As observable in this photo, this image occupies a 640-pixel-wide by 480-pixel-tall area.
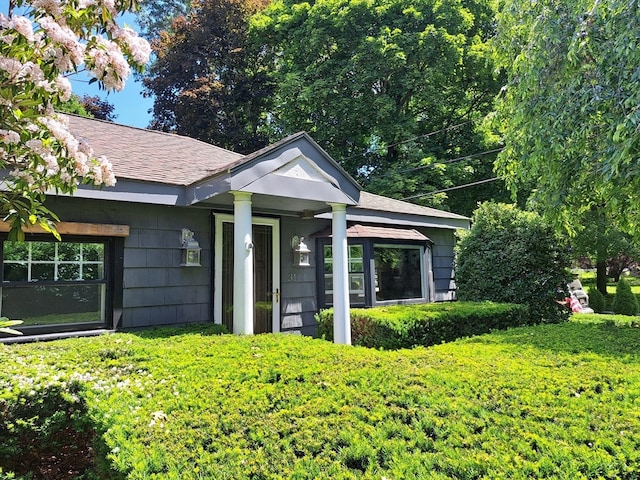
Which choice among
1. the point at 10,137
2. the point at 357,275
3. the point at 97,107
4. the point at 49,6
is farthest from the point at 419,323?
the point at 97,107

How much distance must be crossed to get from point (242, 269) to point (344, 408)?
2711 mm

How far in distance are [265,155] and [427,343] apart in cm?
340

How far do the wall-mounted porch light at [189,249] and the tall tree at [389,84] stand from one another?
10232 millimetres

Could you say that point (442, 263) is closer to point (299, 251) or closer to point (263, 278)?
point (299, 251)

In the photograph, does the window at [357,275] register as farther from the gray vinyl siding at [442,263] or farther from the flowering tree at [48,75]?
Result: the flowering tree at [48,75]

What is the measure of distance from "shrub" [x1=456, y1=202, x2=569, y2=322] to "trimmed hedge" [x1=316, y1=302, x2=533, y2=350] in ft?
3.32

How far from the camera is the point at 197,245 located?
224 inches

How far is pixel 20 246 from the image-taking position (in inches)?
184

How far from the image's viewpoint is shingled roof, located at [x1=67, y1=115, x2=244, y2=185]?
535cm

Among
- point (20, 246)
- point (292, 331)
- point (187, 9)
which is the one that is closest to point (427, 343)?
point (292, 331)

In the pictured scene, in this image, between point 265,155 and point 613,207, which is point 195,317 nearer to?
point 265,155

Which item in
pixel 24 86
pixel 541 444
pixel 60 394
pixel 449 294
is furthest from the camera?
pixel 449 294

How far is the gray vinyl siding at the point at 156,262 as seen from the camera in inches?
200

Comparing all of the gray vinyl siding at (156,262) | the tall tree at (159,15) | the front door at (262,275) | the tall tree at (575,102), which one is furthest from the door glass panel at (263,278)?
the tall tree at (159,15)
